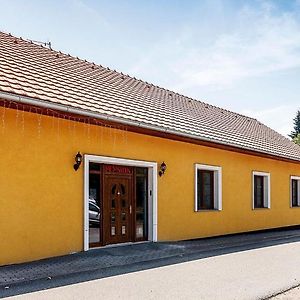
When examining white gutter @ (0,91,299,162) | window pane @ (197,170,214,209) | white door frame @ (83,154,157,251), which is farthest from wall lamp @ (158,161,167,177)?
window pane @ (197,170,214,209)

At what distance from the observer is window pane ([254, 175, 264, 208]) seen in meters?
16.9

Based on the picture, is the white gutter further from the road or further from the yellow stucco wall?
the road

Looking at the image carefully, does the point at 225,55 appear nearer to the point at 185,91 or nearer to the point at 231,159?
the point at 231,159

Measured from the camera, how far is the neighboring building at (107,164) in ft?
27.7

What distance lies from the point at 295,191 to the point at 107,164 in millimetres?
12538

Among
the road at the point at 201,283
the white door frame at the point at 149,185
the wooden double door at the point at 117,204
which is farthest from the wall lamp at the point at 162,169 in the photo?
the road at the point at 201,283

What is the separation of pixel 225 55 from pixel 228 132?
228 inches

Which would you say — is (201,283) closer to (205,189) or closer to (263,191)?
(205,189)

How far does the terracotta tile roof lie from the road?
3.64 m

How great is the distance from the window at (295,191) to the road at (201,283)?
10534 millimetres

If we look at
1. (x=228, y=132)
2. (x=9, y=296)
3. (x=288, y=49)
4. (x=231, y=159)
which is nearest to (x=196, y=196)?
(x=231, y=159)

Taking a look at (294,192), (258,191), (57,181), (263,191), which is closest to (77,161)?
(57,181)

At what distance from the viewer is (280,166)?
1853cm

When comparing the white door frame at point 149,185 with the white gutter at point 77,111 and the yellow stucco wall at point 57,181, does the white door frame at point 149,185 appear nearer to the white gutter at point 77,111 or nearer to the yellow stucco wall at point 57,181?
the yellow stucco wall at point 57,181
